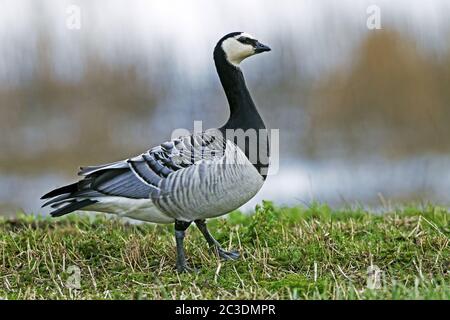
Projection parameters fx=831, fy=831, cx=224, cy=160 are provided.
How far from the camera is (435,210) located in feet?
22.1

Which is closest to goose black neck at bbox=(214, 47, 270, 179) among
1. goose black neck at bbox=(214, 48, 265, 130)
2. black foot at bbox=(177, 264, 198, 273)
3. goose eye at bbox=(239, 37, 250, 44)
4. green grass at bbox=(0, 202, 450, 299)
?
goose black neck at bbox=(214, 48, 265, 130)

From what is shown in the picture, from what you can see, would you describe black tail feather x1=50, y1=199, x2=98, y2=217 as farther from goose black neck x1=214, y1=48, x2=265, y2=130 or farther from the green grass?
goose black neck x1=214, y1=48, x2=265, y2=130

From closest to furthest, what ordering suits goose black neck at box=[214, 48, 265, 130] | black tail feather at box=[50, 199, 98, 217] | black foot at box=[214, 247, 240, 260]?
black tail feather at box=[50, 199, 98, 217]
black foot at box=[214, 247, 240, 260]
goose black neck at box=[214, 48, 265, 130]

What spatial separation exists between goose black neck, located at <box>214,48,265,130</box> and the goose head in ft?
0.14

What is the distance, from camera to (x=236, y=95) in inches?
217

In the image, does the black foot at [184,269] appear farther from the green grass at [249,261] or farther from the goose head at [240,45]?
the goose head at [240,45]

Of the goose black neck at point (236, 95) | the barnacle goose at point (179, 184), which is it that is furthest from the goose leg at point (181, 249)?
the goose black neck at point (236, 95)

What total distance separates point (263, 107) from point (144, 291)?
6.43 meters

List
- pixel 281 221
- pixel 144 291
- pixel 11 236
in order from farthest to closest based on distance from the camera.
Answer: pixel 281 221 < pixel 11 236 < pixel 144 291

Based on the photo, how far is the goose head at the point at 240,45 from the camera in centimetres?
546

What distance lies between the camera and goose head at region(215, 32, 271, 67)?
546cm

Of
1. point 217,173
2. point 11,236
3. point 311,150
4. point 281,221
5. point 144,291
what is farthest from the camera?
point 311,150

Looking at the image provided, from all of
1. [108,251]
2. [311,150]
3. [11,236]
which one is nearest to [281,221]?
[108,251]
